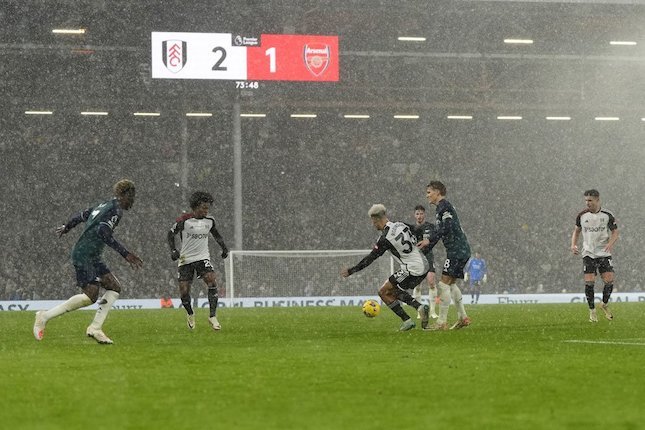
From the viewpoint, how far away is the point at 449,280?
15797mm

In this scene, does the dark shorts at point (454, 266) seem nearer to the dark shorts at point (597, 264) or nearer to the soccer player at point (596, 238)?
the soccer player at point (596, 238)

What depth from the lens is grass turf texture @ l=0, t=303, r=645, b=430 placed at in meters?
6.24

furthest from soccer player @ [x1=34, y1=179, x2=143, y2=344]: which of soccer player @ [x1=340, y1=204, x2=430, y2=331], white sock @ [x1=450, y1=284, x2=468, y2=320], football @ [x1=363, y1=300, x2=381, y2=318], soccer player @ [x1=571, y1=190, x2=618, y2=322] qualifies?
soccer player @ [x1=571, y1=190, x2=618, y2=322]

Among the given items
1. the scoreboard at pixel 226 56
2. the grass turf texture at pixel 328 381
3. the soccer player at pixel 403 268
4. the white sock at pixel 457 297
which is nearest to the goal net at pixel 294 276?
the scoreboard at pixel 226 56

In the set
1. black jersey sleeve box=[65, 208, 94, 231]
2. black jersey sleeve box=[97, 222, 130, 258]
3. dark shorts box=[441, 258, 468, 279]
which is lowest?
dark shorts box=[441, 258, 468, 279]

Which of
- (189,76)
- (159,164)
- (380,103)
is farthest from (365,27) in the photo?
(159,164)

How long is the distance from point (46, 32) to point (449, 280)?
25.2 m

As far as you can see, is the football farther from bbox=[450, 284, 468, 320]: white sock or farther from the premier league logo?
the premier league logo

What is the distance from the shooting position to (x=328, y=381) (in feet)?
27.2

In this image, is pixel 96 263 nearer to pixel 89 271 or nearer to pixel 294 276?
pixel 89 271

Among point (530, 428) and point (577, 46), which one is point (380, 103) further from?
point (530, 428)

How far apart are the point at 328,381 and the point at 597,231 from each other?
396 inches

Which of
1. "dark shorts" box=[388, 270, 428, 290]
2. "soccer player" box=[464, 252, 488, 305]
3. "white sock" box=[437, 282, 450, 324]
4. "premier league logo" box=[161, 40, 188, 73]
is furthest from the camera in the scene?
"soccer player" box=[464, 252, 488, 305]

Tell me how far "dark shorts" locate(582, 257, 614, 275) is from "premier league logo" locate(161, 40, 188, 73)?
21.2 metres
